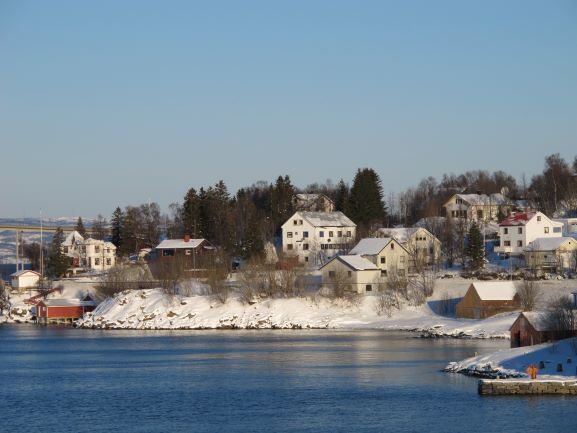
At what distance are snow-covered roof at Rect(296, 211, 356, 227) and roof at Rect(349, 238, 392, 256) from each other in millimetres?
12071

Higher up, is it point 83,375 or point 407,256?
point 407,256

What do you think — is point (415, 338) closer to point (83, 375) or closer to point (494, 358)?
point (494, 358)

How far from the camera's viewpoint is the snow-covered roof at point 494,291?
68.6 meters

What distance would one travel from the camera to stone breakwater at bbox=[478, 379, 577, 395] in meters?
39.0

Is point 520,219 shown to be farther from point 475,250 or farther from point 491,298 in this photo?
point 491,298

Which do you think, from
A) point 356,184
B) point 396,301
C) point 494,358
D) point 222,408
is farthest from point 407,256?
point 222,408

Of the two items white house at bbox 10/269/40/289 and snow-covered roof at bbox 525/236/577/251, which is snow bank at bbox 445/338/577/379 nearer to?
snow-covered roof at bbox 525/236/577/251

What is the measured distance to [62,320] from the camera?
8819 cm

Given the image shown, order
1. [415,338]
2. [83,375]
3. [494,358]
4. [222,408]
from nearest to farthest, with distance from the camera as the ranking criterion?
1. [222,408]
2. [494,358]
3. [83,375]
4. [415,338]

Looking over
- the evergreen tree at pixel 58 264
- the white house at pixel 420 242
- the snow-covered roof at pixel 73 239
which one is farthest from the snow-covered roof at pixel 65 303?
the white house at pixel 420 242

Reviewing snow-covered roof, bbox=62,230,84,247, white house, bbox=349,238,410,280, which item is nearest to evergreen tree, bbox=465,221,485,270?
white house, bbox=349,238,410,280

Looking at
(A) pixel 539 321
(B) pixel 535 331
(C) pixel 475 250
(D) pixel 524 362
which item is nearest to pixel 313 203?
(C) pixel 475 250

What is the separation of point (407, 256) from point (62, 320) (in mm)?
28861

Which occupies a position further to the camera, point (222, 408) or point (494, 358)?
point (494, 358)
